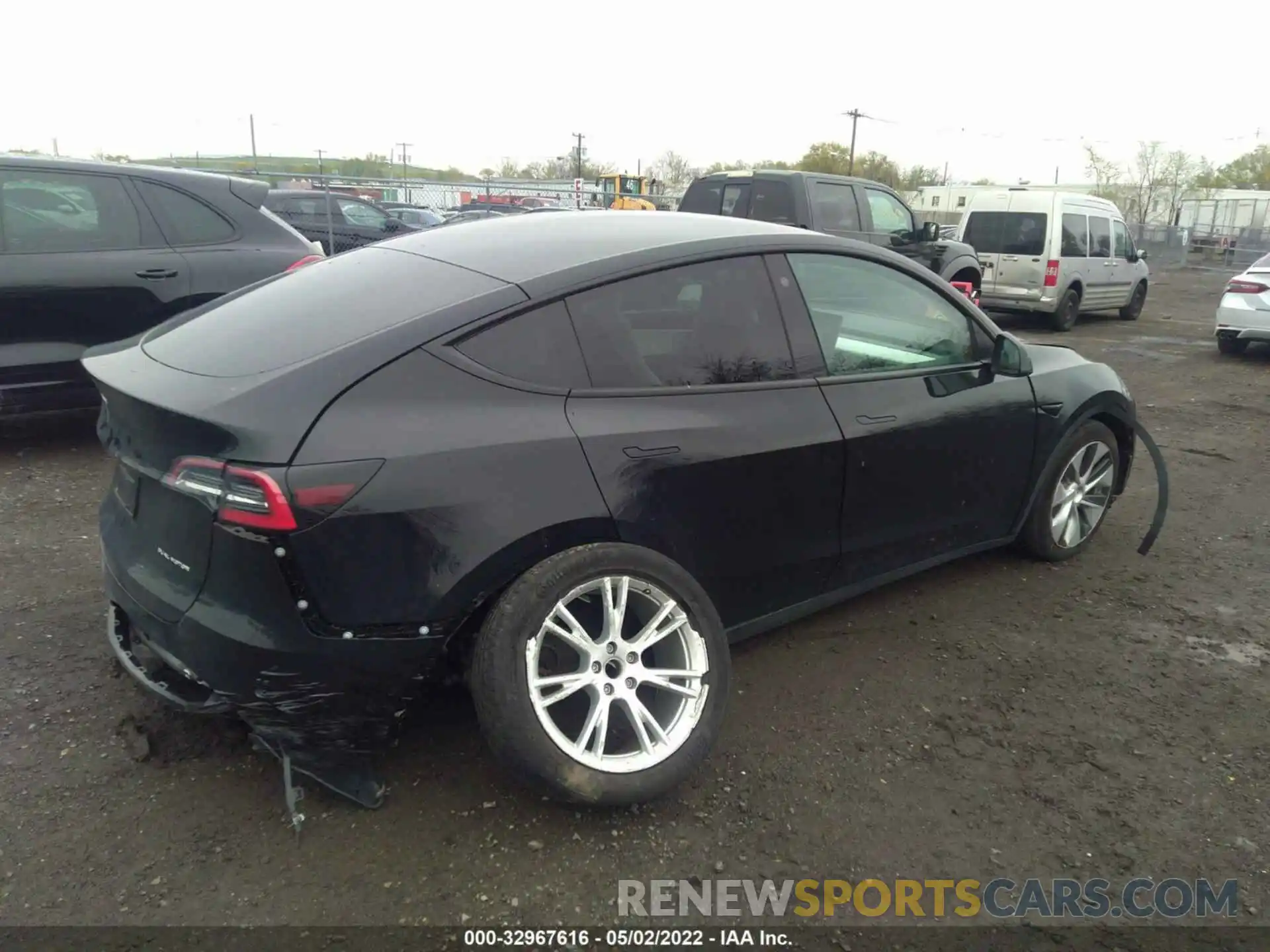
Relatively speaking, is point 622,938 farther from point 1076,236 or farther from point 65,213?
point 1076,236

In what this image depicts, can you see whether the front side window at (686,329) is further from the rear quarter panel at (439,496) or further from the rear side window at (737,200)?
the rear side window at (737,200)

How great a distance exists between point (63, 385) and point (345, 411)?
3.87 m

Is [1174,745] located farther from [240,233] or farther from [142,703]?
[240,233]

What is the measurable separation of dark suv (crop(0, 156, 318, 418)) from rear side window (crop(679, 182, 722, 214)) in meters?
6.32

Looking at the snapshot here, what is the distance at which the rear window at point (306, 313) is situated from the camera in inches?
98.2

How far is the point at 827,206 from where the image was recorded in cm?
1059

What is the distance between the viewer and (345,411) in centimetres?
229

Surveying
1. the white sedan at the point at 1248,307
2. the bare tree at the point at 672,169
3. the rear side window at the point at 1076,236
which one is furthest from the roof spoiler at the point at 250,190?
the bare tree at the point at 672,169

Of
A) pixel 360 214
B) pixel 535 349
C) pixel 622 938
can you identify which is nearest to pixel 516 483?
pixel 535 349

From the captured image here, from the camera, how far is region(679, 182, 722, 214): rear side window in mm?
11000

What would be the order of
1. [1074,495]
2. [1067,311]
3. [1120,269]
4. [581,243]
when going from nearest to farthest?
[581,243] < [1074,495] < [1067,311] < [1120,269]

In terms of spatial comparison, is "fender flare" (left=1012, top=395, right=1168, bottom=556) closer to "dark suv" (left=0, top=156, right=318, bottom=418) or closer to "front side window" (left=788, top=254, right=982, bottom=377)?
"front side window" (left=788, top=254, right=982, bottom=377)

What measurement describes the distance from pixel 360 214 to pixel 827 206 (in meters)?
7.80

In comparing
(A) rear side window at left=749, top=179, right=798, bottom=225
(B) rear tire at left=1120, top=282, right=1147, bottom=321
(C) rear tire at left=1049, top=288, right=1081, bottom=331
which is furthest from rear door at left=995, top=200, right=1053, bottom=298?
(A) rear side window at left=749, top=179, right=798, bottom=225
